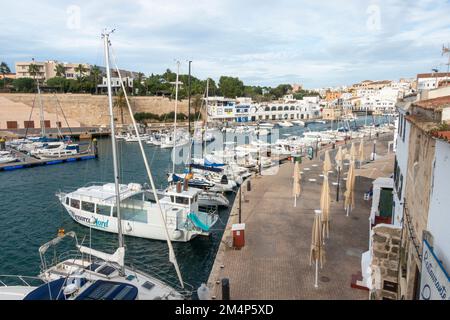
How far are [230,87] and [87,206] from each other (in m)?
122

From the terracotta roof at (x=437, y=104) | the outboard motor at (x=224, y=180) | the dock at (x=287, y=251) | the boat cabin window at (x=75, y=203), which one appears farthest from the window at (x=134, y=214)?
the terracotta roof at (x=437, y=104)

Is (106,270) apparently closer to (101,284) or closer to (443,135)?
(101,284)

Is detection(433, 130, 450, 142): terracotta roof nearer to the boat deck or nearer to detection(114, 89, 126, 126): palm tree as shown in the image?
the boat deck

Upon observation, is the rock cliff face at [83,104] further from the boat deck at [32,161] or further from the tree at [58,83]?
the boat deck at [32,161]

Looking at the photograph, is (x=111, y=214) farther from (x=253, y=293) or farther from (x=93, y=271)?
(x=253, y=293)

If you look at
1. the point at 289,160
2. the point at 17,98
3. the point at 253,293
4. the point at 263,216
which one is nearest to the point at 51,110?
the point at 17,98

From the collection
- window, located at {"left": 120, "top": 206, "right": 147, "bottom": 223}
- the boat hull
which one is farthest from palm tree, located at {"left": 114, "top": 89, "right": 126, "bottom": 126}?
window, located at {"left": 120, "top": 206, "right": 147, "bottom": 223}

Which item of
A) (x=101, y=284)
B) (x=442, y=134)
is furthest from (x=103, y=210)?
(x=442, y=134)

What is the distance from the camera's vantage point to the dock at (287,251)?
11.8m

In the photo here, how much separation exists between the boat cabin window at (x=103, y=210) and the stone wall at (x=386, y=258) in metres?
15.4

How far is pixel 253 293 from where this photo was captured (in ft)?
38.1

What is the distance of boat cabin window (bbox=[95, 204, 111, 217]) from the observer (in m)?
20.3

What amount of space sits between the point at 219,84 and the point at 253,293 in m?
137

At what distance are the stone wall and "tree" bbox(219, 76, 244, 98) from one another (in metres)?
132
